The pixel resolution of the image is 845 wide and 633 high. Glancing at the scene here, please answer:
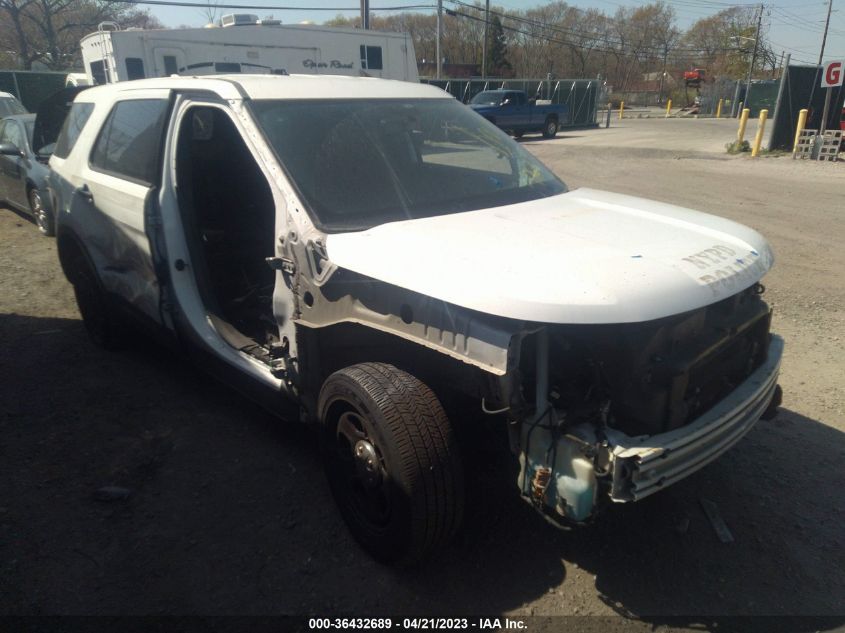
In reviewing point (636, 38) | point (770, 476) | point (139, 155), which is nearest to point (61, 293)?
point (139, 155)

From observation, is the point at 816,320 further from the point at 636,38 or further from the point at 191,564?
the point at 636,38

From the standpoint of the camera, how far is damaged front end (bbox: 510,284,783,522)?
209 centimetres

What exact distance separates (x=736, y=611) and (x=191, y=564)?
220 centimetres

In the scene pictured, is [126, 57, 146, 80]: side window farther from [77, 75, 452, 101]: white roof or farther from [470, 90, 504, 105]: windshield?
[470, 90, 504, 105]: windshield

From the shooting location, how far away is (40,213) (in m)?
8.14

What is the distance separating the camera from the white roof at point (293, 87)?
3.13 metres

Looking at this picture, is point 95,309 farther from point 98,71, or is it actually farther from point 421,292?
point 98,71

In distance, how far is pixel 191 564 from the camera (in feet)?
8.61

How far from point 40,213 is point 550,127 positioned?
21069 mm

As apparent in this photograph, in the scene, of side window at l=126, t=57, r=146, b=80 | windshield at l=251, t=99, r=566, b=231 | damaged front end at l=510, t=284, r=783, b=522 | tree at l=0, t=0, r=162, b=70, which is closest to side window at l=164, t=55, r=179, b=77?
side window at l=126, t=57, r=146, b=80

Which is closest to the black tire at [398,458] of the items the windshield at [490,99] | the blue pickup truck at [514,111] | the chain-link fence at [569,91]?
the blue pickup truck at [514,111]

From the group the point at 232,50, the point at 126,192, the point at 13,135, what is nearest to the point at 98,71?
the point at 232,50

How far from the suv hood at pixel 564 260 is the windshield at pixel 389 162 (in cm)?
21

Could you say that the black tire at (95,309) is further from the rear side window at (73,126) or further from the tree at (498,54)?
the tree at (498,54)
